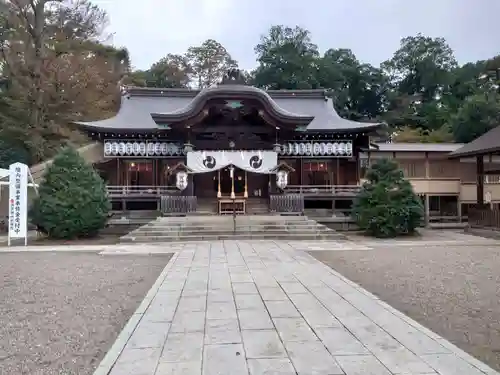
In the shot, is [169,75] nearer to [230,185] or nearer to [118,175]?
[118,175]


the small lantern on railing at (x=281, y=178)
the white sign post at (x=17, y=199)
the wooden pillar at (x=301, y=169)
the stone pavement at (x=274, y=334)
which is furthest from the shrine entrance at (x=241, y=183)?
the stone pavement at (x=274, y=334)

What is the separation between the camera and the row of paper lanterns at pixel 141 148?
62.6 feet

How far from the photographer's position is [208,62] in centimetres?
4728

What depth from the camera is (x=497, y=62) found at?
39.1 metres

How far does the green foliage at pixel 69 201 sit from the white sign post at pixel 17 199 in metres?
1.01

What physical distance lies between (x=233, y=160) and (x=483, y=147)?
33.6ft

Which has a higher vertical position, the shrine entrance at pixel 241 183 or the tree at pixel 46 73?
A: the tree at pixel 46 73

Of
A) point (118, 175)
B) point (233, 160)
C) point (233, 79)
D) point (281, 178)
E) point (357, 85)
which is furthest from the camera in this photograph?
point (357, 85)

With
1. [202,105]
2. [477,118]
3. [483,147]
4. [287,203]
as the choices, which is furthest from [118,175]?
[477,118]

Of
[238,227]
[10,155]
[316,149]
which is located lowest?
[238,227]

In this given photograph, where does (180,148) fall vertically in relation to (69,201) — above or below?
above

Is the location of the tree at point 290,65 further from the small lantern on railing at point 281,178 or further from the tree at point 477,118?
the small lantern on railing at point 281,178

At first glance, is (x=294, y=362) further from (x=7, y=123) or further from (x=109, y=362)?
(x=7, y=123)

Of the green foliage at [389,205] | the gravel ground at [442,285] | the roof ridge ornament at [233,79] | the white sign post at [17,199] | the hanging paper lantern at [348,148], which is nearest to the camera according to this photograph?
the gravel ground at [442,285]
